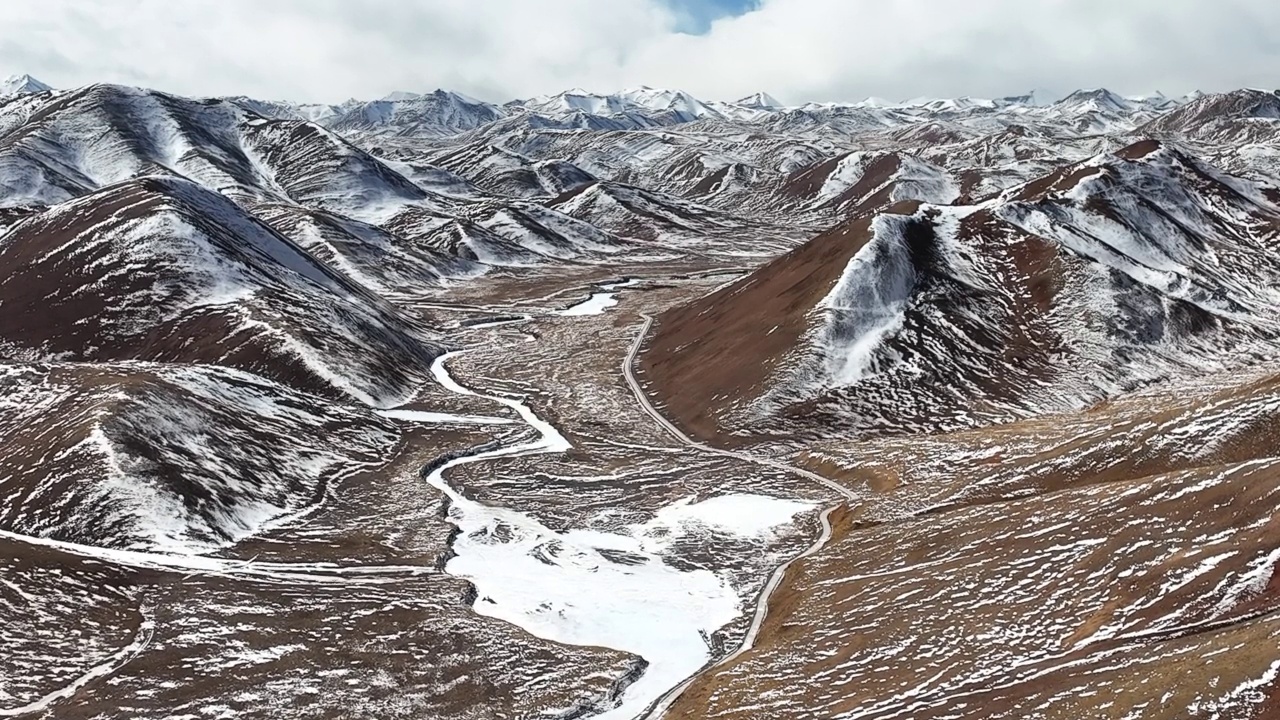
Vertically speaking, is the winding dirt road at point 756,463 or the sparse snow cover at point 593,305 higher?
the sparse snow cover at point 593,305

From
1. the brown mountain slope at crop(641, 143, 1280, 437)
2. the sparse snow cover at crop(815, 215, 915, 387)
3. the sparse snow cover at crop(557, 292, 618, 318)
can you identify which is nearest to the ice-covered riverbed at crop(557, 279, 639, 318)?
the sparse snow cover at crop(557, 292, 618, 318)

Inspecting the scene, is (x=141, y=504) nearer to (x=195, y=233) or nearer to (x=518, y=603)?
(x=518, y=603)

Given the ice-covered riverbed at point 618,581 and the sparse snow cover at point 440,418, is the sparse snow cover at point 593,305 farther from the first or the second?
the ice-covered riverbed at point 618,581

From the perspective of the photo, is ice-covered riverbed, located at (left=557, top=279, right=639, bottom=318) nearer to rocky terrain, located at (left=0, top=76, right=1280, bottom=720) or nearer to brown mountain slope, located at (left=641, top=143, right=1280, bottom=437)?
rocky terrain, located at (left=0, top=76, right=1280, bottom=720)

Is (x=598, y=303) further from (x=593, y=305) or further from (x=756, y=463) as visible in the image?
(x=756, y=463)

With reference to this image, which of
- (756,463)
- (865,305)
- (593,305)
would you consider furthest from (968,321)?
(593,305)

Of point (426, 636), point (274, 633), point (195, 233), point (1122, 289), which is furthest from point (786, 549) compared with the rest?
point (195, 233)

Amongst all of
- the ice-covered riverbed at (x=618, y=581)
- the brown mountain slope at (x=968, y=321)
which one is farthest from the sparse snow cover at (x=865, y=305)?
the ice-covered riverbed at (x=618, y=581)
